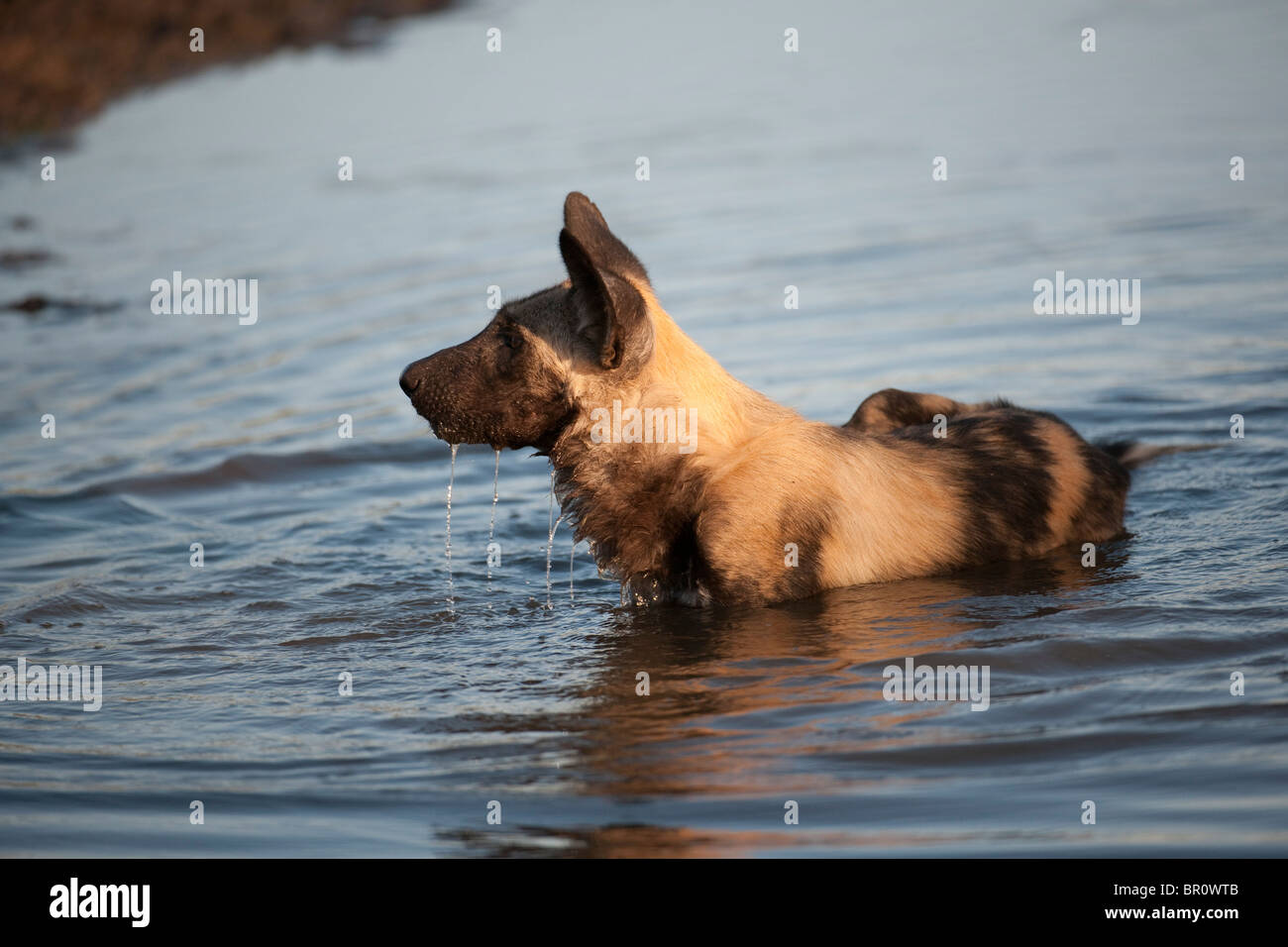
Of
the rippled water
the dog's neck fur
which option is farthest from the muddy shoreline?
the dog's neck fur

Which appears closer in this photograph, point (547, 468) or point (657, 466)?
point (657, 466)

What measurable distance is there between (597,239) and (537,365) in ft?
2.40

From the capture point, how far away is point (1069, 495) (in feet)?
25.3

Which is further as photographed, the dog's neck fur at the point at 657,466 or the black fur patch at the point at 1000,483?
the black fur patch at the point at 1000,483

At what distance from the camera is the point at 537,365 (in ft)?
22.7

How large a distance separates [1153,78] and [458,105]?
990 cm

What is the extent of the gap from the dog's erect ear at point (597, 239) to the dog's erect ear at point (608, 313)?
305 millimetres

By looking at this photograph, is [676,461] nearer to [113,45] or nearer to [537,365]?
[537,365]

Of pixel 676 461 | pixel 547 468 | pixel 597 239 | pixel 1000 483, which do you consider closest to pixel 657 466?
pixel 676 461

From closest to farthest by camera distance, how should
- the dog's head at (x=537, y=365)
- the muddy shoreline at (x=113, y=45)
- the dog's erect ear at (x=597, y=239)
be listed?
the dog's head at (x=537, y=365), the dog's erect ear at (x=597, y=239), the muddy shoreline at (x=113, y=45)

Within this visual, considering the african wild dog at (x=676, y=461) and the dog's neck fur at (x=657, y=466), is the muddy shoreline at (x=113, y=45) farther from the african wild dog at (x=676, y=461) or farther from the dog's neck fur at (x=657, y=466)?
the dog's neck fur at (x=657, y=466)

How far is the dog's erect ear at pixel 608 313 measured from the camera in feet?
21.3

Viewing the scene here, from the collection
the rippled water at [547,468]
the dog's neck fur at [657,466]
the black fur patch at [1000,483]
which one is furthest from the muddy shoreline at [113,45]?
the black fur patch at [1000,483]
